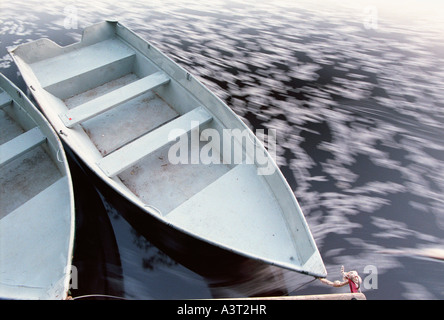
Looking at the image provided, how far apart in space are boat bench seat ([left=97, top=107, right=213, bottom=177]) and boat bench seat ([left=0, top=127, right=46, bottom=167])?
1135 millimetres

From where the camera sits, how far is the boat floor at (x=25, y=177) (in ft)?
12.4

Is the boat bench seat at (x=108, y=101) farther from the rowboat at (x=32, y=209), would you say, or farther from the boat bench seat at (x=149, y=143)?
the boat bench seat at (x=149, y=143)

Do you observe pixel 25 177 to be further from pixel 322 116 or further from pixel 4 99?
pixel 322 116

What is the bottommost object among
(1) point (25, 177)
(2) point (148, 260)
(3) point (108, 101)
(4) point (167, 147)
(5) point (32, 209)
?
(2) point (148, 260)

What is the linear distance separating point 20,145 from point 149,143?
6.26 ft

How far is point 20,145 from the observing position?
3973 mm

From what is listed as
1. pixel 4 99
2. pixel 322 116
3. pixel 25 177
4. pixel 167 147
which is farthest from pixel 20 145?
pixel 322 116

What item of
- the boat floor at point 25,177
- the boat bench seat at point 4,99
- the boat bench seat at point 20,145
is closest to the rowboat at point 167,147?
the boat bench seat at point 20,145

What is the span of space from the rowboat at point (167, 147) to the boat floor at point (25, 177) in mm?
598

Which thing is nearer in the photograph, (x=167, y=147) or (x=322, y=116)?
(x=167, y=147)

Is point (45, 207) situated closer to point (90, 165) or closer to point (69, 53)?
point (90, 165)

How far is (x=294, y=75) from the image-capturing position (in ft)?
25.0
